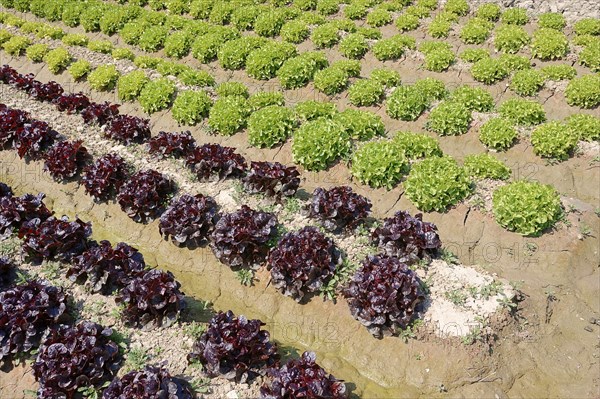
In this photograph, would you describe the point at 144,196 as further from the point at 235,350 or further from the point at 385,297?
the point at 385,297

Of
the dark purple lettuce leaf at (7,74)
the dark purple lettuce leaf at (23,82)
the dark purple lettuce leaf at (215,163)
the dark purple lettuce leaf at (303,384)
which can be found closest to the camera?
the dark purple lettuce leaf at (303,384)

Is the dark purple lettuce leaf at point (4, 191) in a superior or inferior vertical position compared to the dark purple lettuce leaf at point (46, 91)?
inferior

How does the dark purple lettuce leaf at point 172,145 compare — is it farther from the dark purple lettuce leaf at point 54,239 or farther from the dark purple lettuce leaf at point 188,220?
the dark purple lettuce leaf at point 54,239

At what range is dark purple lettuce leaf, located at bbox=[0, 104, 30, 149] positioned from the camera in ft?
43.9

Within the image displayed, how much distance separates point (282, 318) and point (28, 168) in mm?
8983

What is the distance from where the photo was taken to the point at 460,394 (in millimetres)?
7422

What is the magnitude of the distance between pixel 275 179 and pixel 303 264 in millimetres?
2444

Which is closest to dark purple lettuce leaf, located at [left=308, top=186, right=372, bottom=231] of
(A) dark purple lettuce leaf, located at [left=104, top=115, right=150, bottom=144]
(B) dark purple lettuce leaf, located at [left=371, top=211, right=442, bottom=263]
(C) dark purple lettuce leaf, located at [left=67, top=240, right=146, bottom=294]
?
(B) dark purple lettuce leaf, located at [left=371, top=211, right=442, bottom=263]

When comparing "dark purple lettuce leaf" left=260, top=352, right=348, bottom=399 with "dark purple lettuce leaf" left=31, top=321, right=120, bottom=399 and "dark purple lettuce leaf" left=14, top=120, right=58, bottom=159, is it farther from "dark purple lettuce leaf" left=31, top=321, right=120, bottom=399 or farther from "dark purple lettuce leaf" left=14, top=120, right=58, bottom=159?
"dark purple lettuce leaf" left=14, top=120, right=58, bottom=159

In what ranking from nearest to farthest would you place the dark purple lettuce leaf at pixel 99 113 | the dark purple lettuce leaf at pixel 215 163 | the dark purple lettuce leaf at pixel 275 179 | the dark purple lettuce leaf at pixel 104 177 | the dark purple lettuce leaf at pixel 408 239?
1. the dark purple lettuce leaf at pixel 408 239
2. the dark purple lettuce leaf at pixel 275 179
3. the dark purple lettuce leaf at pixel 215 163
4. the dark purple lettuce leaf at pixel 104 177
5. the dark purple lettuce leaf at pixel 99 113

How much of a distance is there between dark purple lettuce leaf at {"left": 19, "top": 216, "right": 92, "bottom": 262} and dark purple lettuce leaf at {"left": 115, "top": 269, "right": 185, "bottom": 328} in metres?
2.02

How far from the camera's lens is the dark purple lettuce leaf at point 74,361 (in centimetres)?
708

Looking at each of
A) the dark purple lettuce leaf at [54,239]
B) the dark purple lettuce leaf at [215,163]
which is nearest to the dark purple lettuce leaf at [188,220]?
the dark purple lettuce leaf at [215,163]

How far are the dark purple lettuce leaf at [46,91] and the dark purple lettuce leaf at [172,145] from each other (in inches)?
220
